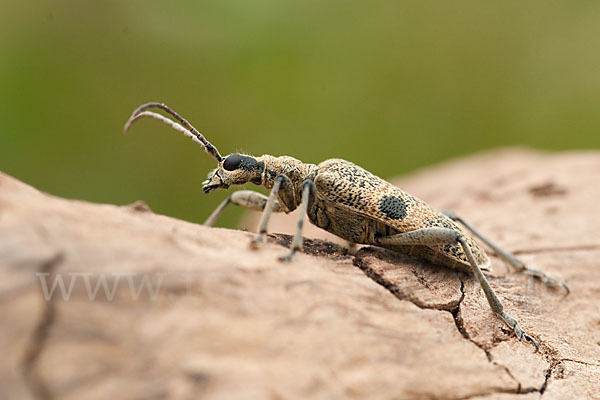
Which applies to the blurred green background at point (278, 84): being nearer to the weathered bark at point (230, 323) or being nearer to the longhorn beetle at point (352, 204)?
the longhorn beetle at point (352, 204)

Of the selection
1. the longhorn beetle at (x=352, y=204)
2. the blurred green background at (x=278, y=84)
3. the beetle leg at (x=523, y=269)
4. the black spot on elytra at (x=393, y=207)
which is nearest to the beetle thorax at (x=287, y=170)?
the longhorn beetle at (x=352, y=204)

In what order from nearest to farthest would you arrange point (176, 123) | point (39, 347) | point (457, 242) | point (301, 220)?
1. point (39, 347)
2. point (301, 220)
3. point (457, 242)
4. point (176, 123)

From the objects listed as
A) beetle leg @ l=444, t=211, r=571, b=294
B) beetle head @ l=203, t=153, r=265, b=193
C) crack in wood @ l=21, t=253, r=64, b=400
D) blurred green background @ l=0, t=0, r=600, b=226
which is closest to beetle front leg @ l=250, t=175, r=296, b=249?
beetle head @ l=203, t=153, r=265, b=193

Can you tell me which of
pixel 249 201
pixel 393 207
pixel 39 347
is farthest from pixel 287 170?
pixel 39 347

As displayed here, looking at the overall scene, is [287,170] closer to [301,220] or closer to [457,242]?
[301,220]

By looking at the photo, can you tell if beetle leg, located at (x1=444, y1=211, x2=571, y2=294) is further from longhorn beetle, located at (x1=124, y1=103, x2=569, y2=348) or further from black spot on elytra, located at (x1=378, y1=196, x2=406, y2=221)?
black spot on elytra, located at (x1=378, y1=196, x2=406, y2=221)

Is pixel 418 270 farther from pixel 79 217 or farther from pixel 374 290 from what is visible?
pixel 79 217
